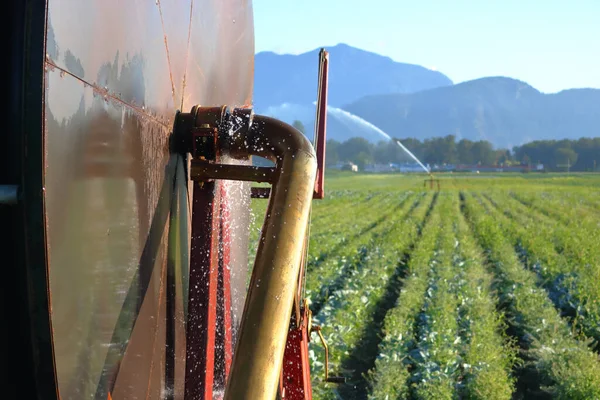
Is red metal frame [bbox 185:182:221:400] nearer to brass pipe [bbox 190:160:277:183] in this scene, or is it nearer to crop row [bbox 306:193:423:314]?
brass pipe [bbox 190:160:277:183]

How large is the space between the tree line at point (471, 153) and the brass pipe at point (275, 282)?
87.6 meters

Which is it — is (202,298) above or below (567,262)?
above

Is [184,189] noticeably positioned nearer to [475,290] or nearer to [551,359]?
[551,359]

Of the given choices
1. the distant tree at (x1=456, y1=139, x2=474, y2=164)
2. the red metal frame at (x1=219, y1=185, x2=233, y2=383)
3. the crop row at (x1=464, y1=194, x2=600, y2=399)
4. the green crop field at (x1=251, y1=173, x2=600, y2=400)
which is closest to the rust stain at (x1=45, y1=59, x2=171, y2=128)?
the red metal frame at (x1=219, y1=185, x2=233, y2=383)

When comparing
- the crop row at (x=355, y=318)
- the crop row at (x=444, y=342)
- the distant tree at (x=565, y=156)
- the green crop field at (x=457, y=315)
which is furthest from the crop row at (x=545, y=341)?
the distant tree at (x=565, y=156)

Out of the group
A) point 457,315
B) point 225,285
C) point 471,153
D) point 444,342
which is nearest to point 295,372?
point 225,285

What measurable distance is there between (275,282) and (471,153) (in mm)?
124522

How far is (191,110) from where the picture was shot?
5.16ft

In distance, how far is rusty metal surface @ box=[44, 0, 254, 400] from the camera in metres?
0.93

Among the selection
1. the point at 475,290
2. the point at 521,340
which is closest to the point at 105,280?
the point at 521,340

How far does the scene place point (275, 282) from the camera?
1.10 meters

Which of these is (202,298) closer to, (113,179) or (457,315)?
(113,179)

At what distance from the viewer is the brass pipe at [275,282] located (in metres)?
1.01

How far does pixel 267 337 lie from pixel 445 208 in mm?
31086
